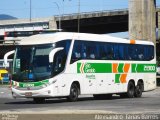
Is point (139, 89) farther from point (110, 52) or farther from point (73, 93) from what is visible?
point (73, 93)

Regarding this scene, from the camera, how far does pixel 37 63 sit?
25.8m

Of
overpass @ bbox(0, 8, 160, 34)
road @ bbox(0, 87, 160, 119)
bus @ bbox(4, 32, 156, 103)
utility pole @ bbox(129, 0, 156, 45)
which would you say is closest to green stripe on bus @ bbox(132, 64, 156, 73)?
bus @ bbox(4, 32, 156, 103)

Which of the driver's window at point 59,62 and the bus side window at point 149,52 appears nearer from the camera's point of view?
the driver's window at point 59,62

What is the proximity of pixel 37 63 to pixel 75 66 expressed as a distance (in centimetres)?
228

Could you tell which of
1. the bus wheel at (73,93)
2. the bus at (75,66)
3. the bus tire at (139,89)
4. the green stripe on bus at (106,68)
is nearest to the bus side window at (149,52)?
the green stripe on bus at (106,68)

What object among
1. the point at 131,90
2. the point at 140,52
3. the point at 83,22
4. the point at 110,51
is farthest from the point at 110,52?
the point at 83,22

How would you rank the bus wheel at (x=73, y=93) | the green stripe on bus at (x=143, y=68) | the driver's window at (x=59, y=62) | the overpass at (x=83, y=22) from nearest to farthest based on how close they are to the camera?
the driver's window at (x=59, y=62) → the bus wheel at (x=73, y=93) → the green stripe on bus at (x=143, y=68) → the overpass at (x=83, y=22)

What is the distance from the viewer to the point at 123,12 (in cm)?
10756

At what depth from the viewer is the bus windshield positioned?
25.7 metres

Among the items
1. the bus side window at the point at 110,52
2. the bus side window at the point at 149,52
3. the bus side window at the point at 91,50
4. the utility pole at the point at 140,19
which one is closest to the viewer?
the bus side window at the point at 91,50

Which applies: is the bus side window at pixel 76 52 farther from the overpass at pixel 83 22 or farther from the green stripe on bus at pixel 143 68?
the overpass at pixel 83 22

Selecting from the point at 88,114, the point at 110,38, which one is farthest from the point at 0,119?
the point at 110,38

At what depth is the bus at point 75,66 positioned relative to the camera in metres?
25.8

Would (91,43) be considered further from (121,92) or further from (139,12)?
(139,12)
